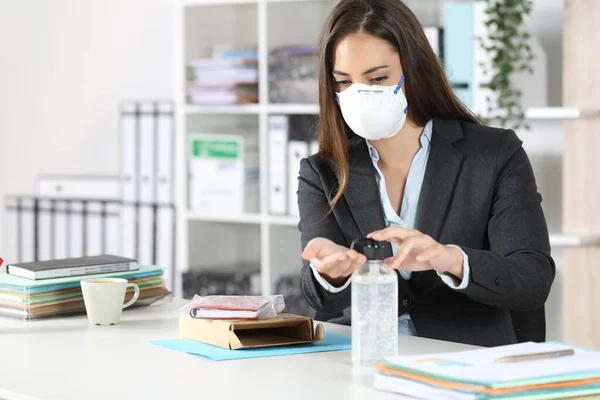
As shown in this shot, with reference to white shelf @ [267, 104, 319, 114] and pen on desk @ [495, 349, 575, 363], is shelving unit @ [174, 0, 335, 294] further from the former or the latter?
pen on desk @ [495, 349, 575, 363]

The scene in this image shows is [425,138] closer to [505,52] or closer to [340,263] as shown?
[340,263]

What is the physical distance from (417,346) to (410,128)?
58 centimetres

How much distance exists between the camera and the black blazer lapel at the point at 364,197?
193 cm

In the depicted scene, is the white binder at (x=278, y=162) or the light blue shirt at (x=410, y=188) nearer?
the light blue shirt at (x=410, y=188)

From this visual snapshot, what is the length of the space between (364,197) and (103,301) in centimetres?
56

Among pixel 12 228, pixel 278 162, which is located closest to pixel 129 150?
pixel 278 162

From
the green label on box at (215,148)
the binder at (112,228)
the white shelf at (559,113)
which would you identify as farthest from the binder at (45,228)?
the white shelf at (559,113)

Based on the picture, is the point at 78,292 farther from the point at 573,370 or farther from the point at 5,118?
the point at 5,118

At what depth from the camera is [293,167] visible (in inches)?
134

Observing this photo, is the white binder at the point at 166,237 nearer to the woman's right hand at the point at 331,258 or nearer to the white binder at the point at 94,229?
the white binder at the point at 94,229

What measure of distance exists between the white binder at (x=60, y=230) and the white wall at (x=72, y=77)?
15cm

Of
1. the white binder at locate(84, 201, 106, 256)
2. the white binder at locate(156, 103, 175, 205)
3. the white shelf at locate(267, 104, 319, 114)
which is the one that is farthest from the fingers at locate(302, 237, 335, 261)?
the white binder at locate(84, 201, 106, 256)

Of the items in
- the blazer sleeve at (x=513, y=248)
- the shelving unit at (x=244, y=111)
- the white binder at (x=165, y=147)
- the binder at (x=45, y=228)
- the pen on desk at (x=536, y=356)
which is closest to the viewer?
the pen on desk at (x=536, y=356)

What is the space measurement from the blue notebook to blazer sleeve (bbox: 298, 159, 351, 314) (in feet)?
0.48
